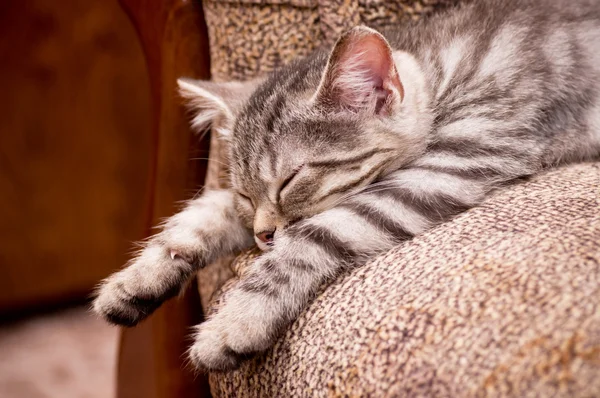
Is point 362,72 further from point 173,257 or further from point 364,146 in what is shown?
point 173,257

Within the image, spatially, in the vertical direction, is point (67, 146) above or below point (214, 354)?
below

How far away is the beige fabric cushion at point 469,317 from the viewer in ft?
1.70

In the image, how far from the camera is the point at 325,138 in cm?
88

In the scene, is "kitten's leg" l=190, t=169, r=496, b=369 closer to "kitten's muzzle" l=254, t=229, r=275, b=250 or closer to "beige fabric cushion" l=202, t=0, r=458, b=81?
"kitten's muzzle" l=254, t=229, r=275, b=250

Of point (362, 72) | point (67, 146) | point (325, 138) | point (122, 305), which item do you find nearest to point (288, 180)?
point (325, 138)

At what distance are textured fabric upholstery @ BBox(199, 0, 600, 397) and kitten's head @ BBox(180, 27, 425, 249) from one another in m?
0.15

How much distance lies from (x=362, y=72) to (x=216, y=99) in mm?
274

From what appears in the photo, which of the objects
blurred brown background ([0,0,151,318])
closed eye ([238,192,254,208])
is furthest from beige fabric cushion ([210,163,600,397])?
blurred brown background ([0,0,151,318])

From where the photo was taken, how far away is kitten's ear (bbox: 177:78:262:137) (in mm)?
1012

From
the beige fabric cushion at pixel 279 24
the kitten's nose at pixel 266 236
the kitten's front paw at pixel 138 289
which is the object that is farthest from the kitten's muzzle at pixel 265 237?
the beige fabric cushion at pixel 279 24

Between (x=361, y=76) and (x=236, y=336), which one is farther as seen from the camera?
(x=361, y=76)

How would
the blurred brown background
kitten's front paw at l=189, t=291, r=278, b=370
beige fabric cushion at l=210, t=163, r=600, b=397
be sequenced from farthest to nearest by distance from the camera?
the blurred brown background
kitten's front paw at l=189, t=291, r=278, b=370
beige fabric cushion at l=210, t=163, r=600, b=397

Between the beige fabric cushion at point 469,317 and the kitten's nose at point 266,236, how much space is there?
18 cm

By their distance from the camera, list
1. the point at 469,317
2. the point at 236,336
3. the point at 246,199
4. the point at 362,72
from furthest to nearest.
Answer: the point at 246,199, the point at 362,72, the point at 236,336, the point at 469,317
